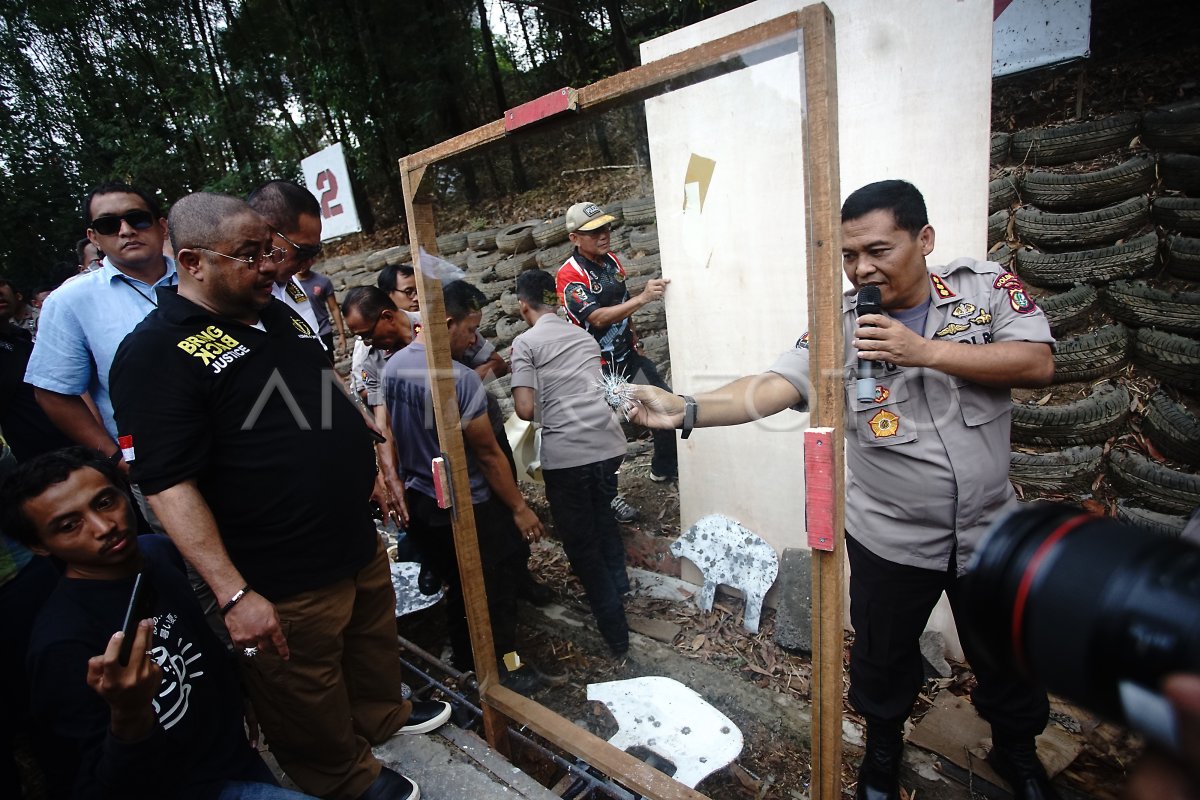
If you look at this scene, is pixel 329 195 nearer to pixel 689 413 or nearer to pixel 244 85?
pixel 689 413

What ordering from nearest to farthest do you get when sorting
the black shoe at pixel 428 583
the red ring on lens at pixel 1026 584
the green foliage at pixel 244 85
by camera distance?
the red ring on lens at pixel 1026 584 → the black shoe at pixel 428 583 → the green foliage at pixel 244 85

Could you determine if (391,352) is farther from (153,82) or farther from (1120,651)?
(153,82)

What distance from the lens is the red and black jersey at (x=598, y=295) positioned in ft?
6.20

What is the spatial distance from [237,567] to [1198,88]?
250 inches

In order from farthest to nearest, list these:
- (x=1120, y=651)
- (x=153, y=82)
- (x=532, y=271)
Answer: (x=153, y=82), (x=532, y=271), (x=1120, y=651)

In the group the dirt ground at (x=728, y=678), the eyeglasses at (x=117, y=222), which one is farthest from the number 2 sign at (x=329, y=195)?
the dirt ground at (x=728, y=678)

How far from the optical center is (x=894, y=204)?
1542mm

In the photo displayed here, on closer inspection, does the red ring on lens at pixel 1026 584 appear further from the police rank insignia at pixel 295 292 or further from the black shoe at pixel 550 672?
the police rank insignia at pixel 295 292

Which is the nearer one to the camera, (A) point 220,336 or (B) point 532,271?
(A) point 220,336

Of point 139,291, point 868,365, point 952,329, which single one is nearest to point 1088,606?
point 868,365

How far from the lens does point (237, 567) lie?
175 cm

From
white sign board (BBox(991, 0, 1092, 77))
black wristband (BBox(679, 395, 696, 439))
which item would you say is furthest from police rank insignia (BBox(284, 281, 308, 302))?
white sign board (BBox(991, 0, 1092, 77))

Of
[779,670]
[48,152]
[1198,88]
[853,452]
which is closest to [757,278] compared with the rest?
[853,452]

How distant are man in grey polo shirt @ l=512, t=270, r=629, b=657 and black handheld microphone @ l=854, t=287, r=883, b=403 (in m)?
0.75
